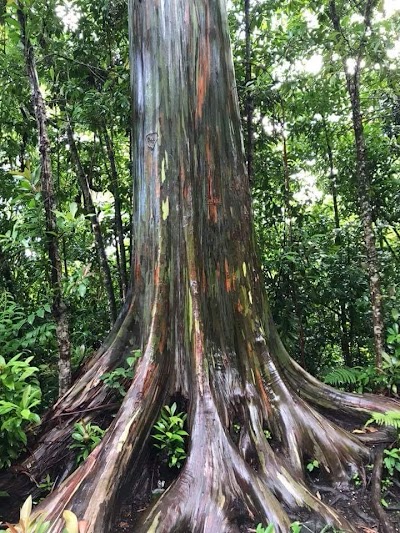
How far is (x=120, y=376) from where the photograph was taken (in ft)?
10.4

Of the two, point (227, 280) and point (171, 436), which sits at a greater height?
point (227, 280)

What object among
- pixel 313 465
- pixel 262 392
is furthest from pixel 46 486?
pixel 313 465

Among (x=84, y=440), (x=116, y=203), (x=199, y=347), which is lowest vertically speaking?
(x=84, y=440)

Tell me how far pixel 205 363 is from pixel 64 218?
1.47 meters

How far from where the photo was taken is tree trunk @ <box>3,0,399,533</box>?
7.84 feet

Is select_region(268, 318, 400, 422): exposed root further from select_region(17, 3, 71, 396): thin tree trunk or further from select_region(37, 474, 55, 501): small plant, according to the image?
select_region(37, 474, 55, 501): small plant

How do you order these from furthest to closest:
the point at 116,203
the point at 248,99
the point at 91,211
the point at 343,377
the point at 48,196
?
the point at 116,203, the point at 91,211, the point at 248,99, the point at 343,377, the point at 48,196

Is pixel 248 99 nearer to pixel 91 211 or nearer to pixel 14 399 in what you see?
pixel 91 211

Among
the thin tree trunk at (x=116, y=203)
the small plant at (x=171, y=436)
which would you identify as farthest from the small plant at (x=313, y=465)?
the thin tree trunk at (x=116, y=203)

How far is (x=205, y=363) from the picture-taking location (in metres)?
2.87

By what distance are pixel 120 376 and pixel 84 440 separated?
520 mm

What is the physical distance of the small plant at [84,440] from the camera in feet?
9.09

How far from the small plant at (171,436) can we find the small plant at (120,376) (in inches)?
17.2

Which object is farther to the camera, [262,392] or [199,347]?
[262,392]
